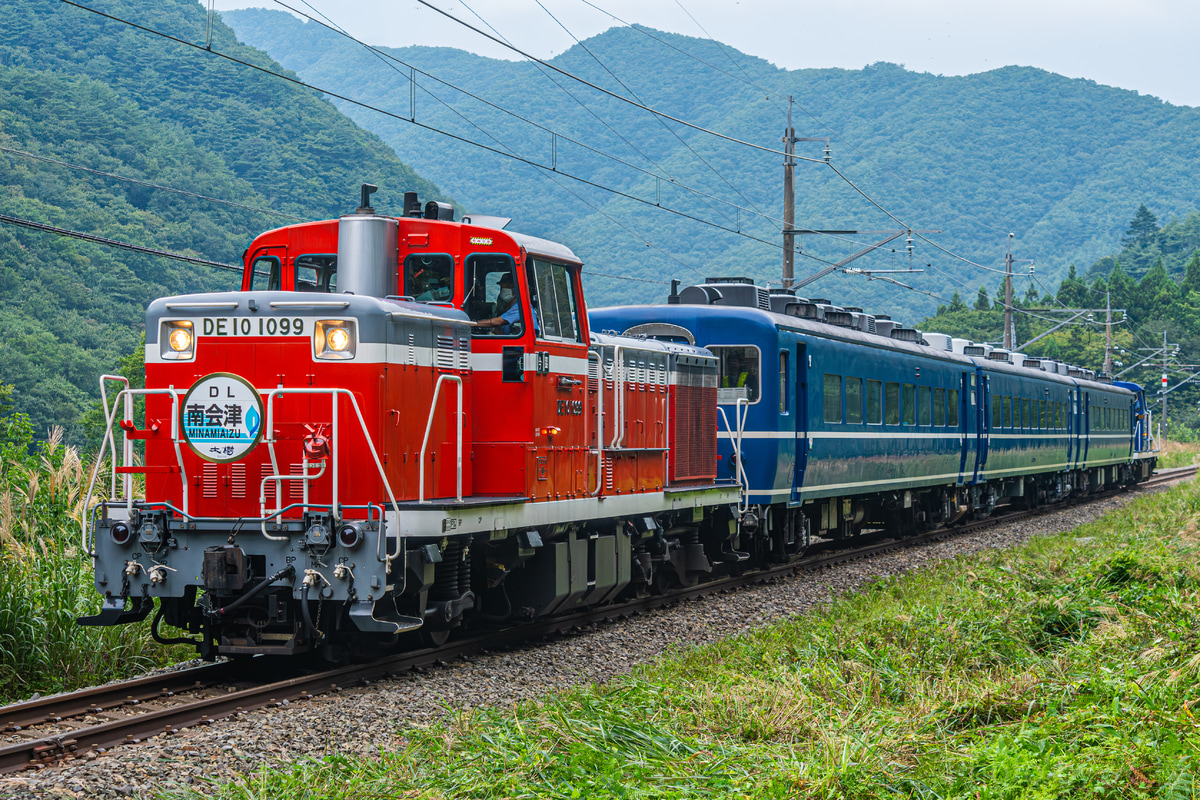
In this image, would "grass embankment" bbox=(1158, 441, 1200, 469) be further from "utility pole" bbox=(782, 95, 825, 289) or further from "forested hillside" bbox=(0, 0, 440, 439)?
"forested hillside" bbox=(0, 0, 440, 439)

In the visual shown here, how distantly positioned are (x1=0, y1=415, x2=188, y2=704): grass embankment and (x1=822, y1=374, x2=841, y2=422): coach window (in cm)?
968

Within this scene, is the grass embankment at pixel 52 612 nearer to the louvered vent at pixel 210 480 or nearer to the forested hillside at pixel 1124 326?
the louvered vent at pixel 210 480

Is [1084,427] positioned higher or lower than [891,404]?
lower

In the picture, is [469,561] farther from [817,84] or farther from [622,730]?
[817,84]

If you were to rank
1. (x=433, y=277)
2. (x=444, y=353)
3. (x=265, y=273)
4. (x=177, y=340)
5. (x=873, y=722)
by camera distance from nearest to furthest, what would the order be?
(x=873, y=722) < (x=177, y=340) < (x=444, y=353) < (x=433, y=277) < (x=265, y=273)

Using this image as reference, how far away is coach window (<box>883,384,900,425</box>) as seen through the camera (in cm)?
1916

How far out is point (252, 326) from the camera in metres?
8.52

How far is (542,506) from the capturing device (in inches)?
392

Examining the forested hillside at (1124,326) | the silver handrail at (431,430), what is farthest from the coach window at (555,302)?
the forested hillside at (1124,326)

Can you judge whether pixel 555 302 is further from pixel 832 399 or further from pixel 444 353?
pixel 832 399

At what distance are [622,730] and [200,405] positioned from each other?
381 centimetres

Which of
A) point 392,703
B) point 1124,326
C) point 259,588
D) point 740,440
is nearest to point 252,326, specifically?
point 259,588

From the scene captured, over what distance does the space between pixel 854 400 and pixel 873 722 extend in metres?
11.8

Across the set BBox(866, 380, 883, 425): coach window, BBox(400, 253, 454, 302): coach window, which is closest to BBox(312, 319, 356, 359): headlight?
BBox(400, 253, 454, 302): coach window
